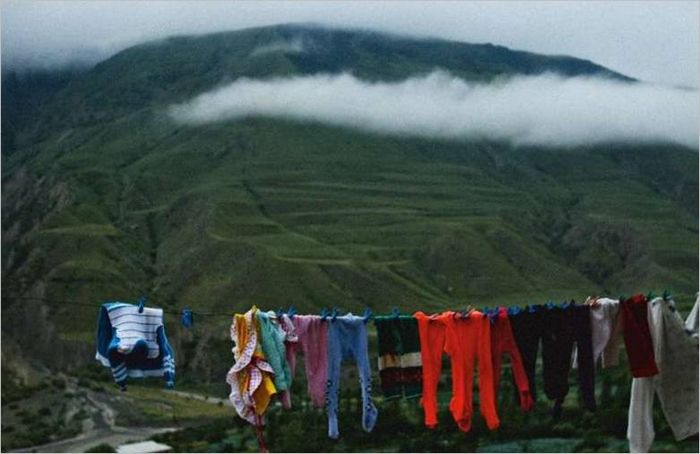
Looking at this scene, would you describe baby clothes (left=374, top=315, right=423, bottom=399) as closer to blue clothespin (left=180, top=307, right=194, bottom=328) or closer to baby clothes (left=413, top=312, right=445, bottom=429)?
baby clothes (left=413, top=312, right=445, bottom=429)

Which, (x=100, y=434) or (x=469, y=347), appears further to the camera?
(x=100, y=434)

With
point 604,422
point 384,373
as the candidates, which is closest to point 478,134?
point 604,422

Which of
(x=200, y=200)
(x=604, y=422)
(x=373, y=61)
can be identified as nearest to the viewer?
(x=604, y=422)

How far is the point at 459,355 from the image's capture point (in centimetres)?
680

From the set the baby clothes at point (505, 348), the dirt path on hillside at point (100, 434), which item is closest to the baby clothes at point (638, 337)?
the baby clothes at point (505, 348)

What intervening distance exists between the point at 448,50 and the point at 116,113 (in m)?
20.6

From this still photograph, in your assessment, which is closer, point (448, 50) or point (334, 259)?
point (334, 259)

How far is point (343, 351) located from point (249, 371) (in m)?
0.73

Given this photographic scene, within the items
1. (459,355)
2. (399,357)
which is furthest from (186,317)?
(459,355)

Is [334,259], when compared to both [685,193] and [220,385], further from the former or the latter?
[685,193]

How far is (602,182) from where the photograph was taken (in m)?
47.1

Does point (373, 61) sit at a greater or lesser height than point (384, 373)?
greater

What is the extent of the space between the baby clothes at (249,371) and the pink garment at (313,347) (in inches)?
11.4

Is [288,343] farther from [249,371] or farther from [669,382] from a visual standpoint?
[669,382]
